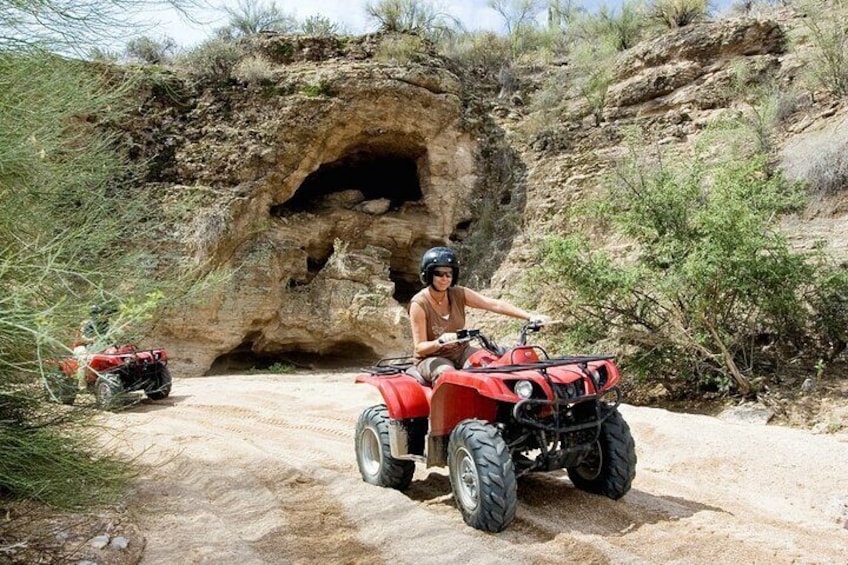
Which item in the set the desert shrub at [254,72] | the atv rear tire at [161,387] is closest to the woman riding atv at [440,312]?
the atv rear tire at [161,387]

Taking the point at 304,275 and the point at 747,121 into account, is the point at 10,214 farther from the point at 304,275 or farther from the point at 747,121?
the point at 747,121

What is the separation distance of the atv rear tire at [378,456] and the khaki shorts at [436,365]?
1.73 feet

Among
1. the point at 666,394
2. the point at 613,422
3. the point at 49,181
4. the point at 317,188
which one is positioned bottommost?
the point at 666,394

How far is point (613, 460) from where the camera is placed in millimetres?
3814

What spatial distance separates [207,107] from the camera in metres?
14.8

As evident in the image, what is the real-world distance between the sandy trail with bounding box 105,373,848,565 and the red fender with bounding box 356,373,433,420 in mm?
567

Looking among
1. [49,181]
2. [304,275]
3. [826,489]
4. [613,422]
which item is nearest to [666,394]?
[826,489]

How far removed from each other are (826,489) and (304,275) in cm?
1208

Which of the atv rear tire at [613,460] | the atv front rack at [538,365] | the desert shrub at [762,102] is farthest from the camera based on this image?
the desert shrub at [762,102]

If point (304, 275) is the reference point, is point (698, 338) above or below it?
below

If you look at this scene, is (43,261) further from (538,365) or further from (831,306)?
Answer: (831,306)

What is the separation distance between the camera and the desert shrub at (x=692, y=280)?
7.44 meters

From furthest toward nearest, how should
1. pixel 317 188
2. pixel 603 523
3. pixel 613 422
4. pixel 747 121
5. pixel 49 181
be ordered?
pixel 317 188
pixel 747 121
pixel 49 181
pixel 613 422
pixel 603 523

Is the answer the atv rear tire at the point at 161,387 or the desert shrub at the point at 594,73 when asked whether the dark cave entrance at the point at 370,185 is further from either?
the atv rear tire at the point at 161,387
